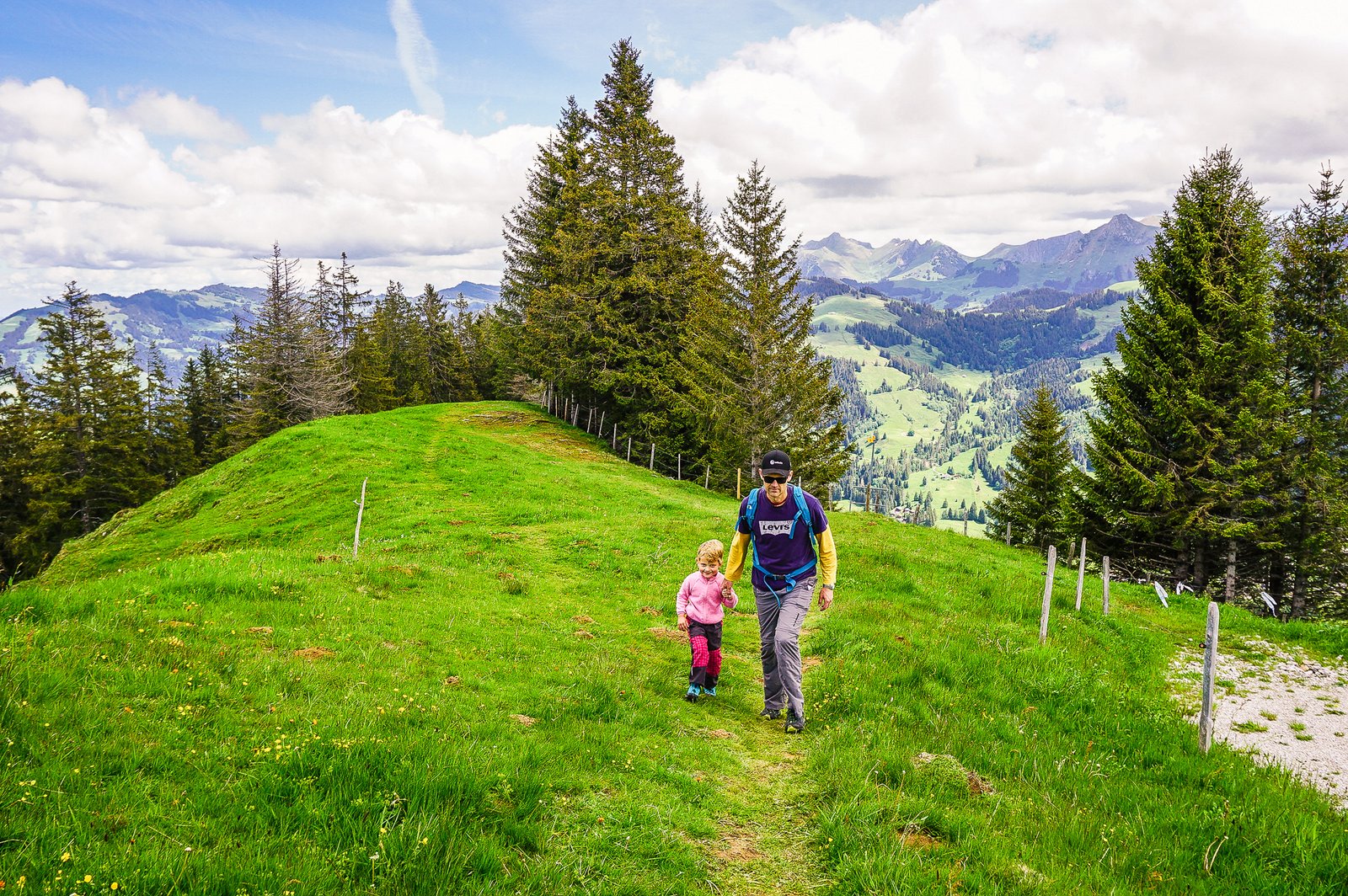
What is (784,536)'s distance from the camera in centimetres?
798

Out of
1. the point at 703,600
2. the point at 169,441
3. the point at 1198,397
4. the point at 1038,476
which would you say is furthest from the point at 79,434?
the point at 1038,476

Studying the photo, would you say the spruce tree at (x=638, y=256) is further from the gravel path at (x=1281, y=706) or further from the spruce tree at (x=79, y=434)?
the spruce tree at (x=79, y=434)

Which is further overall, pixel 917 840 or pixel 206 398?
pixel 206 398

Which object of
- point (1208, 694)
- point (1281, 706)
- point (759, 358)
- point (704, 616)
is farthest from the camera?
point (759, 358)

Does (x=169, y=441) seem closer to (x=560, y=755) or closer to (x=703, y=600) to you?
Answer: (x=703, y=600)

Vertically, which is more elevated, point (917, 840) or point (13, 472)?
point (917, 840)

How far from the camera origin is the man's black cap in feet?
25.3

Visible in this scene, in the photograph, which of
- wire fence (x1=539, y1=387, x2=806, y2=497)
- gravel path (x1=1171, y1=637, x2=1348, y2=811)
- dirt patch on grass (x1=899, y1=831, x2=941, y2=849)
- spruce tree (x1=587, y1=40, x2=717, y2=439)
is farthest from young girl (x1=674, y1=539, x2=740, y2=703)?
spruce tree (x1=587, y1=40, x2=717, y2=439)

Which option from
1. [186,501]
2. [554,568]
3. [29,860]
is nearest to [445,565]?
[554,568]

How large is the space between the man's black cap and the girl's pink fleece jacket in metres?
1.89

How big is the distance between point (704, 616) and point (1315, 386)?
3622 centimetres

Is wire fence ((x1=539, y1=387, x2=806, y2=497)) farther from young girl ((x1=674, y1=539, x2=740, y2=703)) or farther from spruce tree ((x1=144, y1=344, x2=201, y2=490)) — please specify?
spruce tree ((x1=144, y1=344, x2=201, y2=490))

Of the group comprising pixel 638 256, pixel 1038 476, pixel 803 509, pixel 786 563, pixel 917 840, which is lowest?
pixel 917 840

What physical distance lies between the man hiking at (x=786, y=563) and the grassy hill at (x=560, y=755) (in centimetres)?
89
